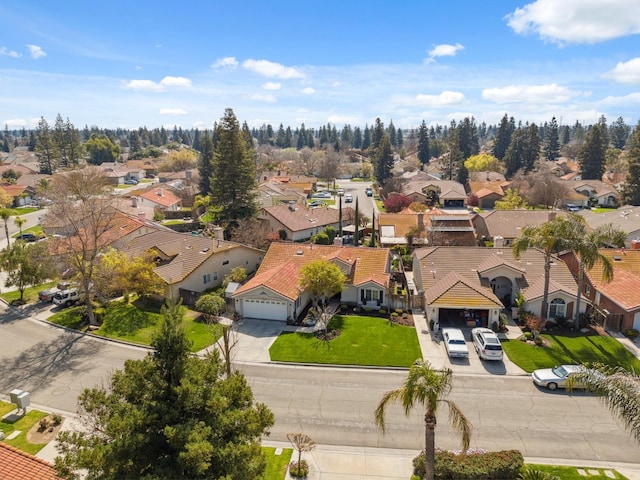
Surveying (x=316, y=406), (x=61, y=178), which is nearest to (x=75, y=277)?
(x=61, y=178)

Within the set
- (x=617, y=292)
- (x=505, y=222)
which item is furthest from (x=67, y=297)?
(x=505, y=222)

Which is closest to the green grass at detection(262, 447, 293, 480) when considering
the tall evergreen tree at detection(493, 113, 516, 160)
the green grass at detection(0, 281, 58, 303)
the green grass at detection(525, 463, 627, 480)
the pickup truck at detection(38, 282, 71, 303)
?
the green grass at detection(525, 463, 627, 480)

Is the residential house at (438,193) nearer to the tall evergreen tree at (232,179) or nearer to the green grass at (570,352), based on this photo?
the tall evergreen tree at (232,179)

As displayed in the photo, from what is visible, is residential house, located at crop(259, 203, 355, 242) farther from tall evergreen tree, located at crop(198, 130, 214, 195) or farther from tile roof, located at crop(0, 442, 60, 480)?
tile roof, located at crop(0, 442, 60, 480)

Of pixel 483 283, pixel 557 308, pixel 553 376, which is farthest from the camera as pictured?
pixel 483 283

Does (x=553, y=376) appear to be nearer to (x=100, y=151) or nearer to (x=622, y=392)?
(x=622, y=392)

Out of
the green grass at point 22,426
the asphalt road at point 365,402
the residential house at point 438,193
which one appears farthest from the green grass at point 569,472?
the residential house at point 438,193
